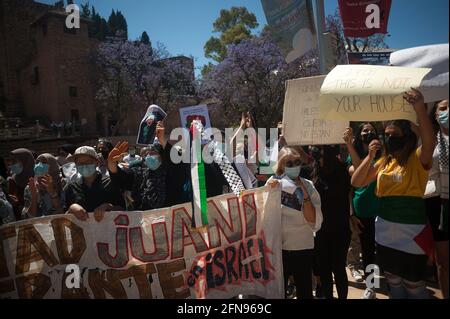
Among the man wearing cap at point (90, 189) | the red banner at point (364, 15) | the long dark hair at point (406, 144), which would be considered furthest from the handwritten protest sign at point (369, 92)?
the man wearing cap at point (90, 189)

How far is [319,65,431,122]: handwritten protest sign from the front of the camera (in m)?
2.57

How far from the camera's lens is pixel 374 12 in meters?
4.08

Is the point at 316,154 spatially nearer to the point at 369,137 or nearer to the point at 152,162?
the point at 369,137

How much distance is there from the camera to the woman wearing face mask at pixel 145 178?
3.49 m

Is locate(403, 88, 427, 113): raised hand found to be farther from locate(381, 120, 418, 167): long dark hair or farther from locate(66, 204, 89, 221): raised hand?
locate(66, 204, 89, 221): raised hand

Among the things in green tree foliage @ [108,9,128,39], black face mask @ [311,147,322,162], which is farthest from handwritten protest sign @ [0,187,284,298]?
green tree foliage @ [108,9,128,39]

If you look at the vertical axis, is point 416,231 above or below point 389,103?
below

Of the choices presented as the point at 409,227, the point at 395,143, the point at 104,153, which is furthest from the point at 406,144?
the point at 104,153

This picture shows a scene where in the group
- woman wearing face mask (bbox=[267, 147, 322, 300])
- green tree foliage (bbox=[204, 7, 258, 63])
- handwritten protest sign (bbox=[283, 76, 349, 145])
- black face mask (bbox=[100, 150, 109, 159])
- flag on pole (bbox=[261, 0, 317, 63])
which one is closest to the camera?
woman wearing face mask (bbox=[267, 147, 322, 300])

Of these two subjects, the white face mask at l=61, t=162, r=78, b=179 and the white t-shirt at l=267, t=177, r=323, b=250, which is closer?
the white t-shirt at l=267, t=177, r=323, b=250

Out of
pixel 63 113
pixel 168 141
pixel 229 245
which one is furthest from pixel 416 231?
pixel 63 113
